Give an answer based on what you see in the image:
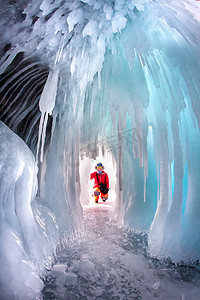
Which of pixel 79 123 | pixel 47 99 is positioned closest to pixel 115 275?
pixel 47 99

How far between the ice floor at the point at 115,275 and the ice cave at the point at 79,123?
1cm

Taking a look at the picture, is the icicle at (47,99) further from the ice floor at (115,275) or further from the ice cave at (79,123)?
the ice floor at (115,275)

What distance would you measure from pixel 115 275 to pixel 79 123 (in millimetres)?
3089

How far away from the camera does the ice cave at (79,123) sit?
2412 millimetres

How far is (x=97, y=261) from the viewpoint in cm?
322

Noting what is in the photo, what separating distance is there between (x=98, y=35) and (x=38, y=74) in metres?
1.20

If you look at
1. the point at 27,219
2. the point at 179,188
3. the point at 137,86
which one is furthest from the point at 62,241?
the point at 137,86

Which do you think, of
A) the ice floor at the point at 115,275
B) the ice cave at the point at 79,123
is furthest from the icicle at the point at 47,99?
the ice floor at the point at 115,275

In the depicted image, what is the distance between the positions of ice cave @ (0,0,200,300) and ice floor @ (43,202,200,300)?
0.6 inches

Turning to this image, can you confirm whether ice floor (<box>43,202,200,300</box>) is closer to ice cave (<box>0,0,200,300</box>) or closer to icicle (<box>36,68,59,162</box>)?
ice cave (<box>0,0,200,300</box>)

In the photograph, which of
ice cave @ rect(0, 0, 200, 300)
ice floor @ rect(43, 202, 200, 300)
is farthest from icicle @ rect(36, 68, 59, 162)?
ice floor @ rect(43, 202, 200, 300)

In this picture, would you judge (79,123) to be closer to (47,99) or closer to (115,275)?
(47,99)

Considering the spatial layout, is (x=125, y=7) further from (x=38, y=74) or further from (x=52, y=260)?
(x=52, y=260)

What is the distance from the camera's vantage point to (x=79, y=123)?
492 cm
